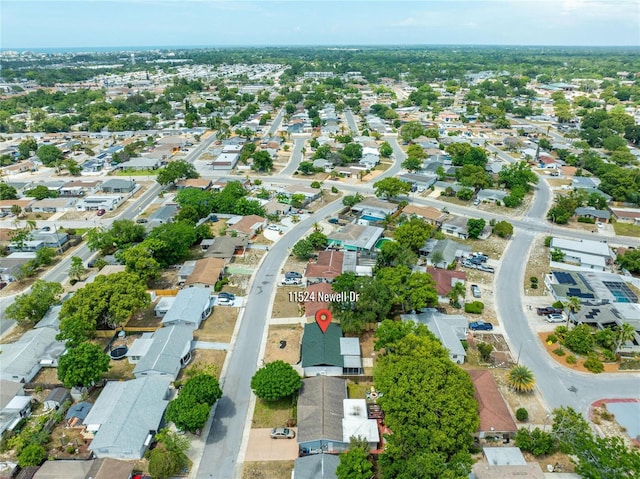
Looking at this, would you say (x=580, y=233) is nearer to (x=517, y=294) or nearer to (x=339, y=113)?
(x=517, y=294)

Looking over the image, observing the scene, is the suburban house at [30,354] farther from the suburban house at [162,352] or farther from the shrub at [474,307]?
the shrub at [474,307]

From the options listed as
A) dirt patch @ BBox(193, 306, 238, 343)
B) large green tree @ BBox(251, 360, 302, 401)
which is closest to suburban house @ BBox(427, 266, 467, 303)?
large green tree @ BBox(251, 360, 302, 401)

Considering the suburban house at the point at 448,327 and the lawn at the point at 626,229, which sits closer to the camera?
the suburban house at the point at 448,327

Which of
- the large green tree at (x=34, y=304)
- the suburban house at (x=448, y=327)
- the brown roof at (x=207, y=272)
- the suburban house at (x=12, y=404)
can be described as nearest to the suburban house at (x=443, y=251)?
the suburban house at (x=448, y=327)

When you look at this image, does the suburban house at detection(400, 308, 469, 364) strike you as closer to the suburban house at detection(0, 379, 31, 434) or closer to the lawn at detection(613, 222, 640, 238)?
the suburban house at detection(0, 379, 31, 434)

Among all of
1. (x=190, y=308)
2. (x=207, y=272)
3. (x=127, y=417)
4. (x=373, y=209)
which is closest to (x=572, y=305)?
(x=373, y=209)

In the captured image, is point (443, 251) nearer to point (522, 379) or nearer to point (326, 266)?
point (326, 266)
